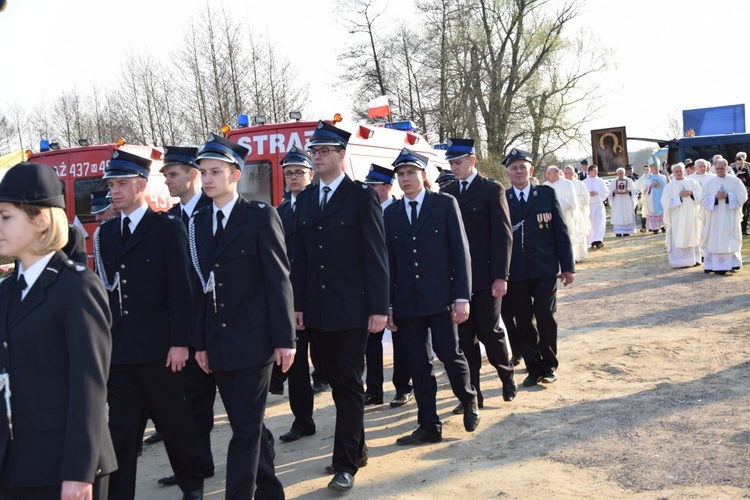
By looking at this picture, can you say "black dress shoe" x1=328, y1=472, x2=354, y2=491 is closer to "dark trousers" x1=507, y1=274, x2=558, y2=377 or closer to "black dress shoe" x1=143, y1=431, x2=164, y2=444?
"black dress shoe" x1=143, y1=431, x2=164, y2=444

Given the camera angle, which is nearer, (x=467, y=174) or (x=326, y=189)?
(x=326, y=189)

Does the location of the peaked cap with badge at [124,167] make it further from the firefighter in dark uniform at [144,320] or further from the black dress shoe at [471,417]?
the black dress shoe at [471,417]

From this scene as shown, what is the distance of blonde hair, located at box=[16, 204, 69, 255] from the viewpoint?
276 cm

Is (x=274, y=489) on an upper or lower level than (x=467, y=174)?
lower

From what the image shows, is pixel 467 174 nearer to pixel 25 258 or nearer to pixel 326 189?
pixel 326 189

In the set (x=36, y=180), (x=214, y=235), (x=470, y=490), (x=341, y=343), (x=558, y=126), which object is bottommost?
(x=470, y=490)

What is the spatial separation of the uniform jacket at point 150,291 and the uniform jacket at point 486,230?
9.09 feet

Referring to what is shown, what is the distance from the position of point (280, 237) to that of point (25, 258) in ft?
5.40

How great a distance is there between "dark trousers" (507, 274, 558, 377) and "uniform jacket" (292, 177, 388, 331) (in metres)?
2.68

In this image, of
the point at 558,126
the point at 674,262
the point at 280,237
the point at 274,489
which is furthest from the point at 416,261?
the point at 558,126

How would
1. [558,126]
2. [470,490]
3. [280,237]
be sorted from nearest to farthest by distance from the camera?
[280,237]
[470,490]
[558,126]

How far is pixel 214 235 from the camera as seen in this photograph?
4.30 metres

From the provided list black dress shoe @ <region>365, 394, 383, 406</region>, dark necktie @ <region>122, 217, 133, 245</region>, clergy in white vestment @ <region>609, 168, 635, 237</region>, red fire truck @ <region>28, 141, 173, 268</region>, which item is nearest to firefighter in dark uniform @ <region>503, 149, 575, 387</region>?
black dress shoe @ <region>365, 394, 383, 406</region>

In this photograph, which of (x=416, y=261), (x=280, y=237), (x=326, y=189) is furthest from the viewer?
(x=416, y=261)
